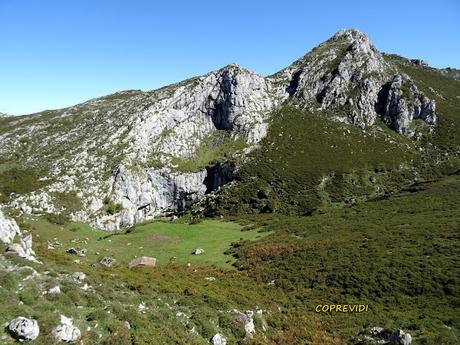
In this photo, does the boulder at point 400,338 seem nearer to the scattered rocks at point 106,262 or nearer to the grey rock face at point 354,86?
the scattered rocks at point 106,262

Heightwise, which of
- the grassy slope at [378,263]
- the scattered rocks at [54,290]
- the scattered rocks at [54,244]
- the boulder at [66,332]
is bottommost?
the scattered rocks at [54,244]

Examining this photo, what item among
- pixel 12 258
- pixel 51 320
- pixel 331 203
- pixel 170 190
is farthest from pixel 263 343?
pixel 170 190

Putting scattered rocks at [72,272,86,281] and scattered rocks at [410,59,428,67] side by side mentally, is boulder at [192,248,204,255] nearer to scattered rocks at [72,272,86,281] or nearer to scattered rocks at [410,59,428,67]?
scattered rocks at [72,272,86,281]

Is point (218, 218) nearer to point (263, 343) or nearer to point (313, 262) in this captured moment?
point (313, 262)

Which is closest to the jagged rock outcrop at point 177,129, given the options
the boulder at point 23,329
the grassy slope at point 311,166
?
the grassy slope at point 311,166

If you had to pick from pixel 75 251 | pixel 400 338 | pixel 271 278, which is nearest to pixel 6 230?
pixel 75 251

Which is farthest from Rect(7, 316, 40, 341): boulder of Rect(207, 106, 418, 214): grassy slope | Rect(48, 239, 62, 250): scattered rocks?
Rect(207, 106, 418, 214): grassy slope
